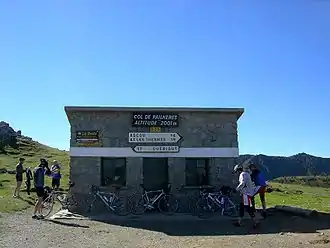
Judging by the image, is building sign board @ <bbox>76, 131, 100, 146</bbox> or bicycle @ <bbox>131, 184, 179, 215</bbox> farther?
building sign board @ <bbox>76, 131, 100, 146</bbox>

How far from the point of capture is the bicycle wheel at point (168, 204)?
1930 centimetres

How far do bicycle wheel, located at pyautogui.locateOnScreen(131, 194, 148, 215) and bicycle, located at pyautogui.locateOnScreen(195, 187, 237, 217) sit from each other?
2.14 m

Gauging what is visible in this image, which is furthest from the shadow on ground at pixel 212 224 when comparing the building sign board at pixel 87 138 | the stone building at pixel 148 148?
the building sign board at pixel 87 138

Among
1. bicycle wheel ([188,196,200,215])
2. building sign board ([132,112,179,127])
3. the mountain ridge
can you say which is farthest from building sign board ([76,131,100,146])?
the mountain ridge

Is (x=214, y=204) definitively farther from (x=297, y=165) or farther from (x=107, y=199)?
(x=297, y=165)

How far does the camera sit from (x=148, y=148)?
19.7 m

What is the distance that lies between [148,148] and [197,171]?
7.69ft

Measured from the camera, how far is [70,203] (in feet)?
62.6

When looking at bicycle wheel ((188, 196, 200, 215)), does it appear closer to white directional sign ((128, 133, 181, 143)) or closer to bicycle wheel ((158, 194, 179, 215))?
bicycle wheel ((158, 194, 179, 215))

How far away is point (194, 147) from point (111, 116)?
3.73 metres

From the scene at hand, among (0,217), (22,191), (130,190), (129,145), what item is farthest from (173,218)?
(22,191)

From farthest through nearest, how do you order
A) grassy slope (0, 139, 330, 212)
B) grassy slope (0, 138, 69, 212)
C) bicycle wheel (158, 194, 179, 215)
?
grassy slope (0, 139, 330, 212) < grassy slope (0, 138, 69, 212) < bicycle wheel (158, 194, 179, 215)

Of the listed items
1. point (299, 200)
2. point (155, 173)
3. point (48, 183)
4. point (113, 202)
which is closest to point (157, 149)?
point (155, 173)

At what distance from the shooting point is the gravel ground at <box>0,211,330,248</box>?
486 inches
